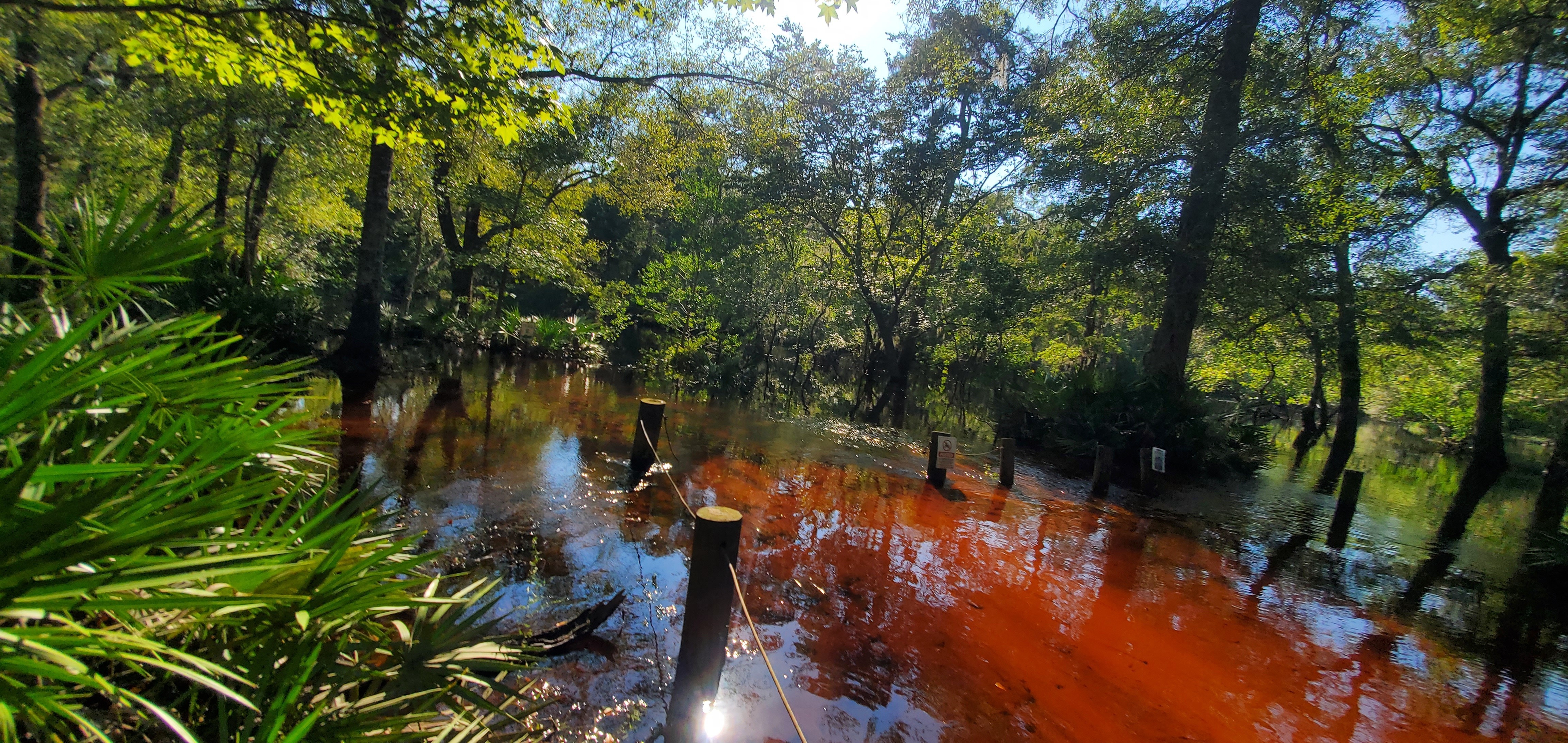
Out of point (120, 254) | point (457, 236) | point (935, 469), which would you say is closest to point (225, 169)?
point (457, 236)

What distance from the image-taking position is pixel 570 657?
3.45 metres

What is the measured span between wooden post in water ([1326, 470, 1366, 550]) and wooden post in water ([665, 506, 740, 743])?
29.4 ft

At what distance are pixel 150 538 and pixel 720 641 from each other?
2144 millimetres

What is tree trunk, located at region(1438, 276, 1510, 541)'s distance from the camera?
34.8 feet

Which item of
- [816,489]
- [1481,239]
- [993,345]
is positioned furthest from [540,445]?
[1481,239]

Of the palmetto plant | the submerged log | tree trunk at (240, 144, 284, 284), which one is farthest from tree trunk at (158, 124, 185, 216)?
the submerged log

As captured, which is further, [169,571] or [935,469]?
[935,469]

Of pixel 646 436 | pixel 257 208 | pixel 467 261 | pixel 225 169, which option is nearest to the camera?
pixel 646 436

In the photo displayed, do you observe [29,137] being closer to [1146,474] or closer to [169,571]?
[169,571]

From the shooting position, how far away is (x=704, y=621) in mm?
2850

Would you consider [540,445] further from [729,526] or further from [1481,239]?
[1481,239]

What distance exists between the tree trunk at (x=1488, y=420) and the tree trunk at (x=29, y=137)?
21245mm

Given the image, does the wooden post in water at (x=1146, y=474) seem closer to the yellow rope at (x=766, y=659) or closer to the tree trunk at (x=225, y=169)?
the yellow rope at (x=766, y=659)

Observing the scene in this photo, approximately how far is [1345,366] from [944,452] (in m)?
15.5
